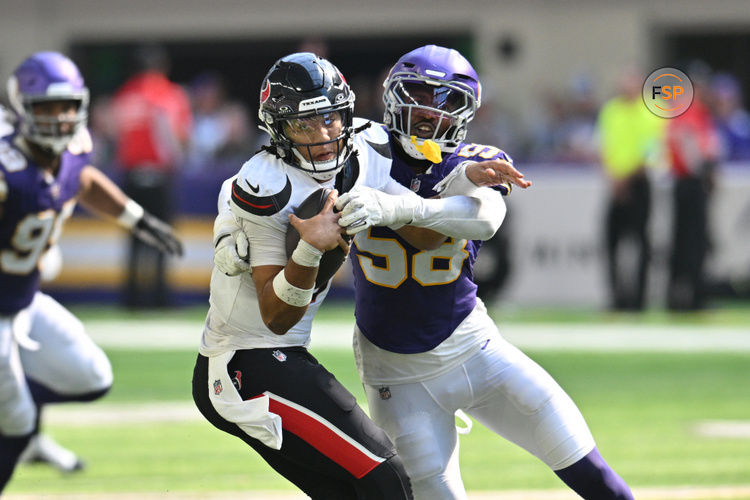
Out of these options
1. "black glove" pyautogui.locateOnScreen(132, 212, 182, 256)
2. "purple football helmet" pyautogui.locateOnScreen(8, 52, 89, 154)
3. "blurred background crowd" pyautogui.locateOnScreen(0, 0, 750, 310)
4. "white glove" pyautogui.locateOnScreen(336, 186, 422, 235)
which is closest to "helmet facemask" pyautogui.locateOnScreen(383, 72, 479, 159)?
"white glove" pyautogui.locateOnScreen(336, 186, 422, 235)

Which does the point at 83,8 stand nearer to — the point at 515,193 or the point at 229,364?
the point at 515,193

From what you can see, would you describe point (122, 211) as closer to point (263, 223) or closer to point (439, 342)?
point (439, 342)

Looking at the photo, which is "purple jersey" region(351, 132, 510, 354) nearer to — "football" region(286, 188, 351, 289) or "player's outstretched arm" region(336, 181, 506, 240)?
"player's outstretched arm" region(336, 181, 506, 240)

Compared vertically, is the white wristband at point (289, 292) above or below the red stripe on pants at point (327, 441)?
above

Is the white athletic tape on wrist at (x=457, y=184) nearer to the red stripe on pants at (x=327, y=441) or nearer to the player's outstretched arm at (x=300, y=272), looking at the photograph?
the player's outstretched arm at (x=300, y=272)

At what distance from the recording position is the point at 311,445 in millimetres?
3914

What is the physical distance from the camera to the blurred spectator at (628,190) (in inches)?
489

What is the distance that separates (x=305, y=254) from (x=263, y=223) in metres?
0.24

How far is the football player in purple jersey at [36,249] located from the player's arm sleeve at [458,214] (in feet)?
7.64

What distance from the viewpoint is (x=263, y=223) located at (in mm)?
3900

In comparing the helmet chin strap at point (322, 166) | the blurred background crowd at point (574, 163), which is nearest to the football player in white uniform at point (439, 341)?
the helmet chin strap at point (322, 166)

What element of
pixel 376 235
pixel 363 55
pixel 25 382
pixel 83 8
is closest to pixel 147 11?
pixel 83 8

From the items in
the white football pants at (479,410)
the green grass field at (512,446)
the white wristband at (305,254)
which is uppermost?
the white wristband at (305,254)

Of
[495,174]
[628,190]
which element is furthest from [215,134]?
[495,174]
